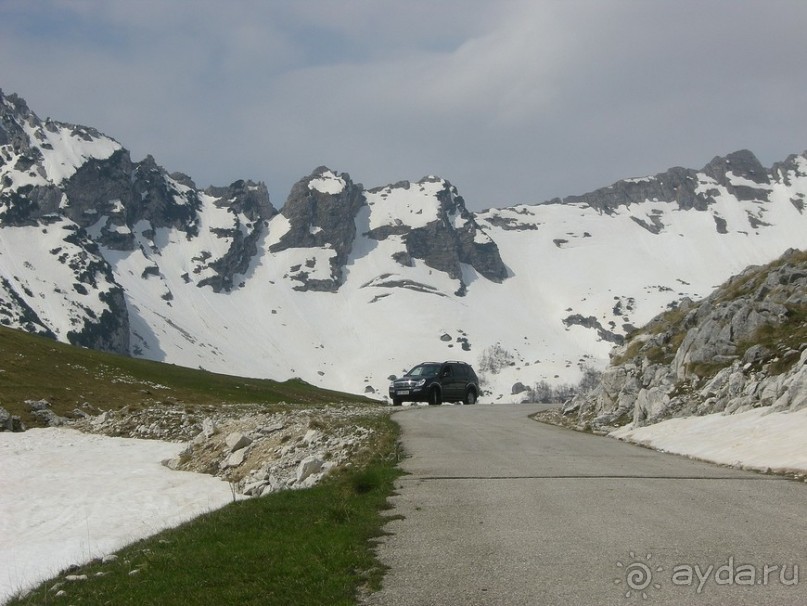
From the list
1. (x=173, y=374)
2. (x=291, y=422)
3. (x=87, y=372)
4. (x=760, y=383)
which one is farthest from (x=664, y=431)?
(x=173, y=374)

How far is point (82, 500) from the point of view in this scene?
80.4 feet

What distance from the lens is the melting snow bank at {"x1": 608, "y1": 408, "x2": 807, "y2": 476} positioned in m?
17.0

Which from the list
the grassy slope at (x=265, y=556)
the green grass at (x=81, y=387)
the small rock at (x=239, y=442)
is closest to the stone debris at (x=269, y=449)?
the small rock at (x=239, y=442)

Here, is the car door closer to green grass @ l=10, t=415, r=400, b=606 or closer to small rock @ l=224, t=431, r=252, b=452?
small rock @ l=224, t=431, r=252, b=452

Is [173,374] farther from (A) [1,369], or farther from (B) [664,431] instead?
(B) [664,431]

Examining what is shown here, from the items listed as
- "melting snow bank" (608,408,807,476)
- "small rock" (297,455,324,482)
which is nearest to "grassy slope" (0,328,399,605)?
"small rock" (297,455,324,482)

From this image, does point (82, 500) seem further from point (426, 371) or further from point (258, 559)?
point (426, 371)

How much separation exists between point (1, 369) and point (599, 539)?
181ft

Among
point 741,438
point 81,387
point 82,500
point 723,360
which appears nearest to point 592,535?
point 741,438

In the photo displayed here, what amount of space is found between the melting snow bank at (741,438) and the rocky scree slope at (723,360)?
29.6 inches

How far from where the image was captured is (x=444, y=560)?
9930mm

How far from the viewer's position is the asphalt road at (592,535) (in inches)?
336

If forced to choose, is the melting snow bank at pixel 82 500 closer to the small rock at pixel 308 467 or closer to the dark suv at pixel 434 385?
the small rock at pixel 308 467

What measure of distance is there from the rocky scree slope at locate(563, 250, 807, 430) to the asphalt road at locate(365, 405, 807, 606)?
5784 millimetres
